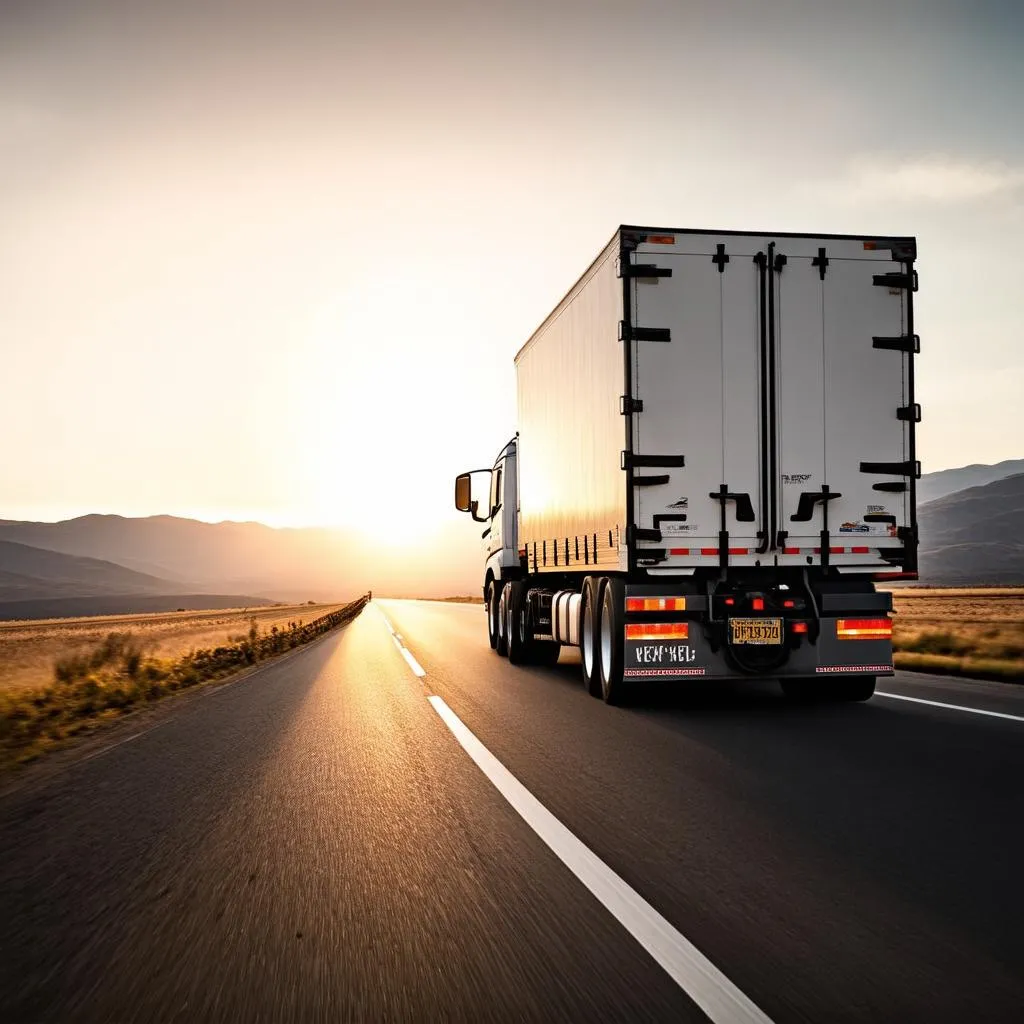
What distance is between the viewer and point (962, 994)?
344 centimetres

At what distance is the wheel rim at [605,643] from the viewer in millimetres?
11508

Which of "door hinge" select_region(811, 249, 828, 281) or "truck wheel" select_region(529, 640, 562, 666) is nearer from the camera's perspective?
"door hinge" select_region(811, 249, 828, 281)

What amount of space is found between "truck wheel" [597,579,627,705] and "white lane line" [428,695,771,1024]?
426 centimetres

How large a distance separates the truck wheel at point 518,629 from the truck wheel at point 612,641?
5.58 m

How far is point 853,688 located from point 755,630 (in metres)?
1.70

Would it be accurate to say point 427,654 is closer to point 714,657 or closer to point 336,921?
point 714,657

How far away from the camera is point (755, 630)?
1075 cm

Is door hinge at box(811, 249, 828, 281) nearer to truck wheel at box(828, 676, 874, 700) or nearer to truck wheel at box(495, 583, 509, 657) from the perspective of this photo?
truck wheel at box(828, 676, 874, 700)

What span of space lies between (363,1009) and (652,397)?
8127 mm

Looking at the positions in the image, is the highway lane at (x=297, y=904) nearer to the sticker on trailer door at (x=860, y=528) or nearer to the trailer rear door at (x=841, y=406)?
the trailer rear door at (x=841, y=406)

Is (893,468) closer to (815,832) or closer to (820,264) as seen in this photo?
(820,264)

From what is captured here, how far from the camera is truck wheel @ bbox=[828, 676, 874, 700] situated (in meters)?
11.4

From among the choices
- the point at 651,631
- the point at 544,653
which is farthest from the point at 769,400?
the point at 544,653

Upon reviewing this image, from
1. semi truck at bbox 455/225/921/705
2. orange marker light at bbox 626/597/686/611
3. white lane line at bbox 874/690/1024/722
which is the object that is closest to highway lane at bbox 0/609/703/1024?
orange marker light at bbox 626/597/686/611
